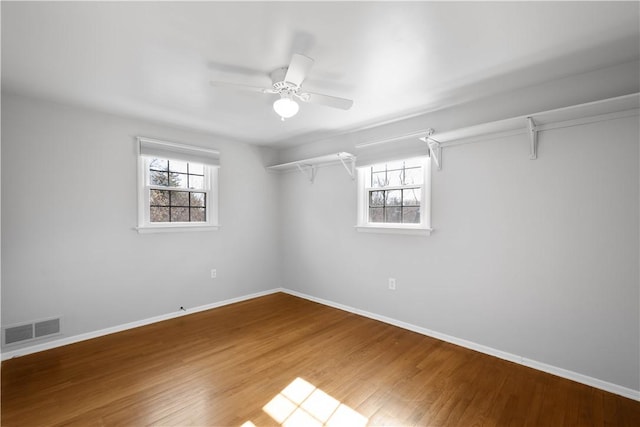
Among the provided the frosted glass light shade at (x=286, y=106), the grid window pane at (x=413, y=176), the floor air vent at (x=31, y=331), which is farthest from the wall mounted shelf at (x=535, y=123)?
the floor air vent at (x=31, y=331)

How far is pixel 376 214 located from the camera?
3.78 m

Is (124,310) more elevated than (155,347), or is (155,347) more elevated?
(124,310)

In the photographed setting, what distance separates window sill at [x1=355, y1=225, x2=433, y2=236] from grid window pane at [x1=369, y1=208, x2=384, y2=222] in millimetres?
121

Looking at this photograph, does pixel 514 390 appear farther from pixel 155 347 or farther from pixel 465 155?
pixel 155 347

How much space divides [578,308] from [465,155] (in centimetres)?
155

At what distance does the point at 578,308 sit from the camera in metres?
2.33

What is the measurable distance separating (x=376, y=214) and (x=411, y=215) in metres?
0.49

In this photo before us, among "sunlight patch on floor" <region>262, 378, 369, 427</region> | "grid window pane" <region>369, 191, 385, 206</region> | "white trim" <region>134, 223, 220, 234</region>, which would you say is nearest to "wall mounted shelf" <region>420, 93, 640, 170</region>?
"grid window pane" <region>369, 191, 385, 206</region>

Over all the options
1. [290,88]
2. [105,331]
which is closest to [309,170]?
[290,88]

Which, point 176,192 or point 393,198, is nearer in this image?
point 393,198

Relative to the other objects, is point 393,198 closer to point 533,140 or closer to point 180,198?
point 533,140

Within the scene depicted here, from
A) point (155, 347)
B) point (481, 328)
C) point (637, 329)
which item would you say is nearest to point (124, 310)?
point (155, 347)

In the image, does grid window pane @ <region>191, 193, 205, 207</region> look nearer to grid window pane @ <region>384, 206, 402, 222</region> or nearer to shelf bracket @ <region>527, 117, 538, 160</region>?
grid window pane @ <region>384, 206, 402, 222</region>

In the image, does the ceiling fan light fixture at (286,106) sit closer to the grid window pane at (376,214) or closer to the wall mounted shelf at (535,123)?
the wall mounted shelf at (535,123)
